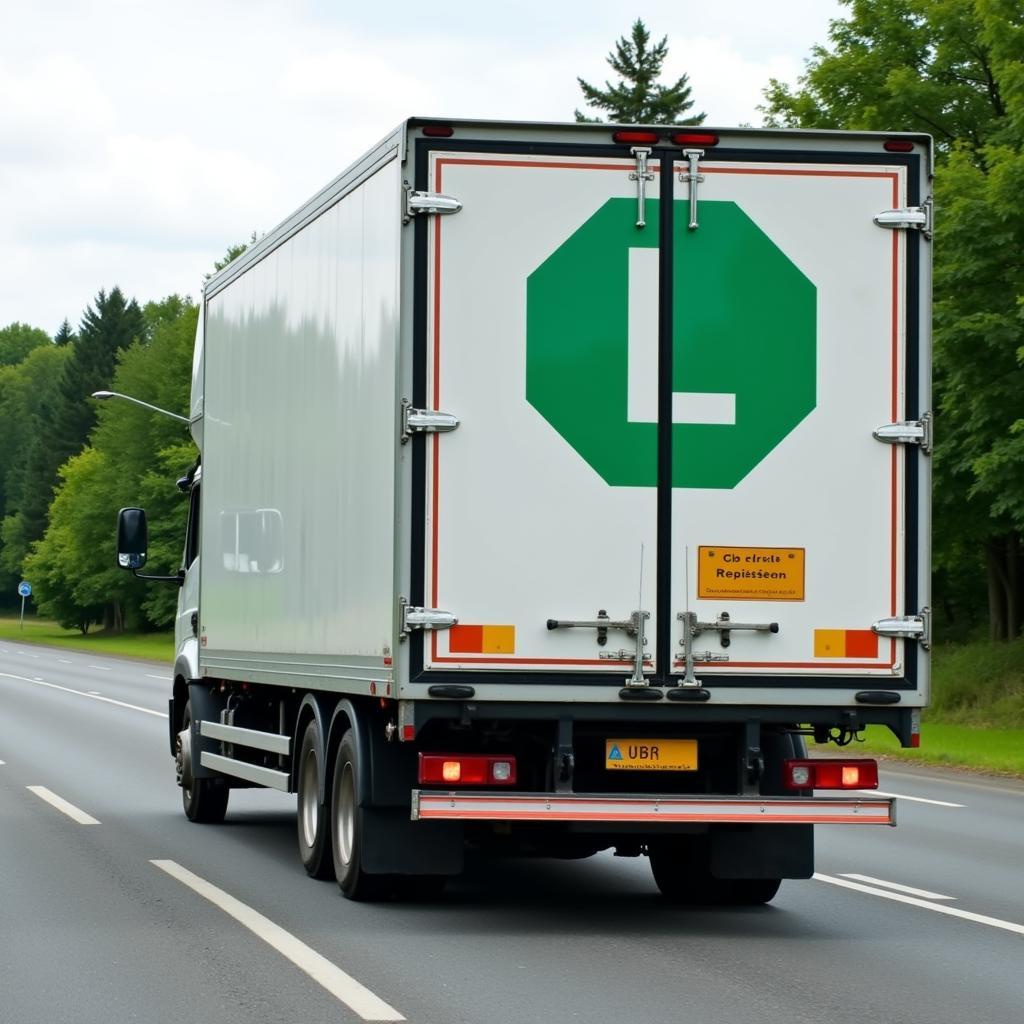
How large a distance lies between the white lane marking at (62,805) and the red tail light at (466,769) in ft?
20.3

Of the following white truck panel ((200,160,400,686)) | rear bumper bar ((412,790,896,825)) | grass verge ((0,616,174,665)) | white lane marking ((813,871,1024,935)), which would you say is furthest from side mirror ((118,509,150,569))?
grass verge ((0,616,174,665))

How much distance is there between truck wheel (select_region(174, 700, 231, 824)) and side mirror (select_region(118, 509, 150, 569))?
1129mm

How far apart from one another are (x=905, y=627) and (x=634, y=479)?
147 cm

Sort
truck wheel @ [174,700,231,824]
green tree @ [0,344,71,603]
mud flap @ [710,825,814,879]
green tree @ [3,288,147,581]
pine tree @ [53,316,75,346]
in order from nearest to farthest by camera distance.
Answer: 1. mud flap @ [710,825,814,879]
2. truck wheel @ [174,700,231,824]
3. green tree @ [3,288,147,581]
4. green tree @ [0,344,71,603]
5. pine tree @ [53,316,75,346]

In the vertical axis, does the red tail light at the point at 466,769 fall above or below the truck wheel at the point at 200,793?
above

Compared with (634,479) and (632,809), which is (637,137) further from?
(632,809)

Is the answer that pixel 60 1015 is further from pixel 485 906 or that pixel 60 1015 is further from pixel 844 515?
pixel 844 515

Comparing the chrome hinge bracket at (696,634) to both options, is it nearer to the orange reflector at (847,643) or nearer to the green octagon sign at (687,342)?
the orange reflector at (847,643)

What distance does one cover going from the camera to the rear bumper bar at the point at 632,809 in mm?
9969

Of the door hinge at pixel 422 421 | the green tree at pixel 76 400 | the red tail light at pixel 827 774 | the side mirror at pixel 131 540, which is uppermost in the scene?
the green tree at pixel 76 400

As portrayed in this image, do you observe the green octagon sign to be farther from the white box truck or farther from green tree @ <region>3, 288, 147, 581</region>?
green tree @ <region>3, 288, 147, 581</region>

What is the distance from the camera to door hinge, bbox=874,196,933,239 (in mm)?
10492

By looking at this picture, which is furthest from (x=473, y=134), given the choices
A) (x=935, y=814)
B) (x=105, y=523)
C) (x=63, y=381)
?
(x=63, y=381)

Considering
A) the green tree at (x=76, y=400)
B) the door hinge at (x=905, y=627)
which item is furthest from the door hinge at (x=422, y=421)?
the green tree at (x=76, y=400)
